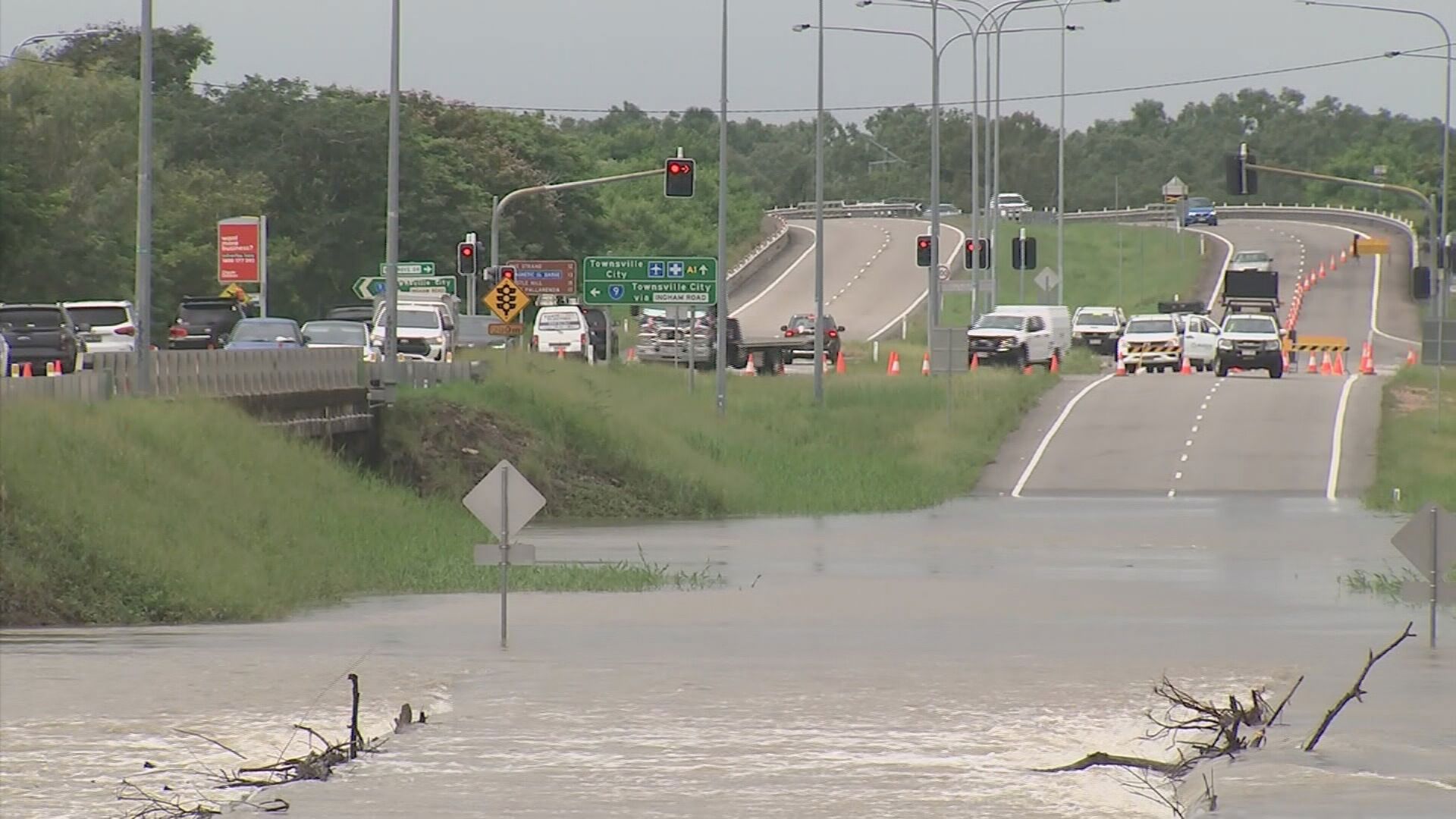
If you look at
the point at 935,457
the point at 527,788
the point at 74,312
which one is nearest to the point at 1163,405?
the point at 935,457

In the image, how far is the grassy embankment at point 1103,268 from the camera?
11506 centimetres

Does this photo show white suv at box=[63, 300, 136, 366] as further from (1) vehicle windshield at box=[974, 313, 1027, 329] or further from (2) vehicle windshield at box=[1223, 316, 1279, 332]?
(2) vehicle windshield at box=[1223, 316, 1279, 332]

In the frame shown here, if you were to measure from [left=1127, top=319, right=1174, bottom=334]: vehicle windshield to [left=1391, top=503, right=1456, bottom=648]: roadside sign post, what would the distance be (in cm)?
5098

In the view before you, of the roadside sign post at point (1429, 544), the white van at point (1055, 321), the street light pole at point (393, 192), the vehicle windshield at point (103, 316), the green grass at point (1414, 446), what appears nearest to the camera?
the roadside sign post at point (1429, 544)

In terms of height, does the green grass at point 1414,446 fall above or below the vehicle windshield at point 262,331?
below

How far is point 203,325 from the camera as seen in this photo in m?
59.9

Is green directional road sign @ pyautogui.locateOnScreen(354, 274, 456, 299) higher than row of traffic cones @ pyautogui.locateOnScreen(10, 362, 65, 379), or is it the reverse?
green directional road sign @ pyautogui.locateOnScreen(354, 274, 456, 299)

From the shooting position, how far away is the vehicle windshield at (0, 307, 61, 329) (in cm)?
4997

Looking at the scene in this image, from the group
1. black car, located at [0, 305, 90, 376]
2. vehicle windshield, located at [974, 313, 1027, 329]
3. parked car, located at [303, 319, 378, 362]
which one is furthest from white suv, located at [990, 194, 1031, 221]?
black car, located at [0, 305, 90, 376]

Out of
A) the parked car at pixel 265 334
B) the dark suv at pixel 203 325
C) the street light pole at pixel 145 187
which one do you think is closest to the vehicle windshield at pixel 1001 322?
the dark suv at pixel 203 325

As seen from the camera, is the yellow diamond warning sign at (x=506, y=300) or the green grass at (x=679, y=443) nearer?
the green grass at (x=679, y=443)

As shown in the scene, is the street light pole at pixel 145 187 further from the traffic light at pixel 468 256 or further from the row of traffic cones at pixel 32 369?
the traffic light at pixel 468 256

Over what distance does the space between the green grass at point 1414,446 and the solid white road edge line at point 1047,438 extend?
7024 millimetres

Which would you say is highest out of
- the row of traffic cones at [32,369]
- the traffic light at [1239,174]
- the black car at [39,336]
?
the traffic light at [1239,174]
